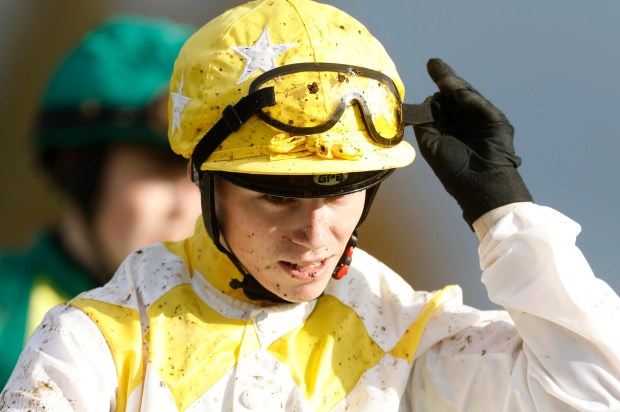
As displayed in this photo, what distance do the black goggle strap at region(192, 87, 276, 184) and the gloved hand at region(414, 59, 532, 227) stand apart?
0.57 meters

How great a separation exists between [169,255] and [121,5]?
4649 mm

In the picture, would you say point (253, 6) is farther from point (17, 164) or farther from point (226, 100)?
point (17, 164)

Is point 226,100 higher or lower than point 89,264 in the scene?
higher

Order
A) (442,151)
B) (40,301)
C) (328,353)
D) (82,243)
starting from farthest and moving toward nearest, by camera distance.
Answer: (82,243) < (40,301) < (442,151) < (328,353)

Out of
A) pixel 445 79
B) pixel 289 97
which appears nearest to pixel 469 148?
pixel 445 79

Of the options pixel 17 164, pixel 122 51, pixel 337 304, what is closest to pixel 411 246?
pixel 122 51

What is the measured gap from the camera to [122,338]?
8.48ft

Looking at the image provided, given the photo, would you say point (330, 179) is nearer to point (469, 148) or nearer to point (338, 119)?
point (338, 119)

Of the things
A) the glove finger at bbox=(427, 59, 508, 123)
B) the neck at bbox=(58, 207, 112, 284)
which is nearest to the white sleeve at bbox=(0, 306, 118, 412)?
the glove finger at bbox=(427, 59, 508, 123)

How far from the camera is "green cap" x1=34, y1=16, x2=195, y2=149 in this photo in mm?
4465

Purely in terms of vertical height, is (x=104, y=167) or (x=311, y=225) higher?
(x=311, y=225)

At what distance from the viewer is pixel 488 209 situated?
2738mm

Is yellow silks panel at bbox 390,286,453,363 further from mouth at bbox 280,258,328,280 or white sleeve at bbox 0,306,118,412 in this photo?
white sleeve at bbox 0,306,118,412

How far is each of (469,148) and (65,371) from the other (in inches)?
46.9
